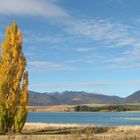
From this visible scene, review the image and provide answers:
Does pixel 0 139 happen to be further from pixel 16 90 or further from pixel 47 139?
pixel 16 90

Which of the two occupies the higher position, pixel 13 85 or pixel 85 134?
pixel 13 85

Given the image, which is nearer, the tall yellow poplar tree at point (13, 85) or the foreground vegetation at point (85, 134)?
the foreground vegetation at point (85, 134)

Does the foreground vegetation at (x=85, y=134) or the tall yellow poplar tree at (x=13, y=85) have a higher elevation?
the tall yellow poplar tree at (x=13, y=85)

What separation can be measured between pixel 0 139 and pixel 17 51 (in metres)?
15.3

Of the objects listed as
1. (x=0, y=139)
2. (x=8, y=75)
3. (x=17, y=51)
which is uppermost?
(x=17, y=51)

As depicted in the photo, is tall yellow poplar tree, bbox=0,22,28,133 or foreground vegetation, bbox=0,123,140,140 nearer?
foreground vegetation, bbox=0,123,140,140

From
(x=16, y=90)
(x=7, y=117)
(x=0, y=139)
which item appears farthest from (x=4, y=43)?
(x=0, y=139)

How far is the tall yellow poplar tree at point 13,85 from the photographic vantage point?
43.5 m

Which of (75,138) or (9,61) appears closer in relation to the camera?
(75,138)

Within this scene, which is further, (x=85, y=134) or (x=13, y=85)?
(x=13, y=85)

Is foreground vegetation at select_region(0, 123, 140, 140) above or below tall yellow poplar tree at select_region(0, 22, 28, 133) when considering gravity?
below

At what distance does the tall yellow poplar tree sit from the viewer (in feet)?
143

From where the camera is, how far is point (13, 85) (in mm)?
44062

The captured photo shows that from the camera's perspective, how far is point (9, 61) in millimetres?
44812
